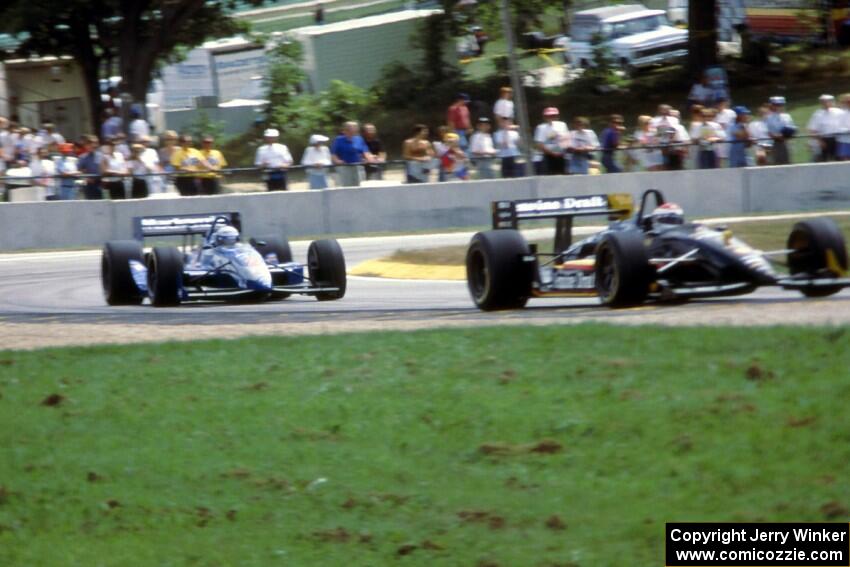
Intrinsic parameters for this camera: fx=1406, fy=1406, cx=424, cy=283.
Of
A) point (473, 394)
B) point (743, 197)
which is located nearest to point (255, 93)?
point (743, 197)

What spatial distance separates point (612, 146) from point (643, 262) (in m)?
11.8

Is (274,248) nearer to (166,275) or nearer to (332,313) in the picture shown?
(166,275)

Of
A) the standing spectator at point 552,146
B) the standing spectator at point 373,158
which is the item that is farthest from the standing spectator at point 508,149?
the standing spectator at point 373,158

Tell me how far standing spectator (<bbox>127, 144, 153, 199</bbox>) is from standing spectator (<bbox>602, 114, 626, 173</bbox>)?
7.68 metres

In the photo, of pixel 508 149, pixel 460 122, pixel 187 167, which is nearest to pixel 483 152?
pixel 508 149

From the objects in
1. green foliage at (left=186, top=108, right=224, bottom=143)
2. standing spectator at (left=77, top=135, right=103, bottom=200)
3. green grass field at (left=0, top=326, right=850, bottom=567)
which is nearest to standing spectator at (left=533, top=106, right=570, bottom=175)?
standing spectator at (left=77, top=135, right=103, bottom=200)

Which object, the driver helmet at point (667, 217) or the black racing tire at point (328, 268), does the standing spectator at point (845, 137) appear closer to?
the black racing tire at point (328, 268)

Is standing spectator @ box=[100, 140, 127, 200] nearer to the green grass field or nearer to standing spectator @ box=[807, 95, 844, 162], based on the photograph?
standing spectator @ box=[807, 95, 844, 162]

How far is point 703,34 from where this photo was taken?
34719 mm

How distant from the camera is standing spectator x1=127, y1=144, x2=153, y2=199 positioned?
2358cm

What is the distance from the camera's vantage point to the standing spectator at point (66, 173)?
2352cm

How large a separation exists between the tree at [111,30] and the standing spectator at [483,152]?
1039 cm

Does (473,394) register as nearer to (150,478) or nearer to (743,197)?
(150,478)

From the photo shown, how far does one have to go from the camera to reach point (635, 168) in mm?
23453
